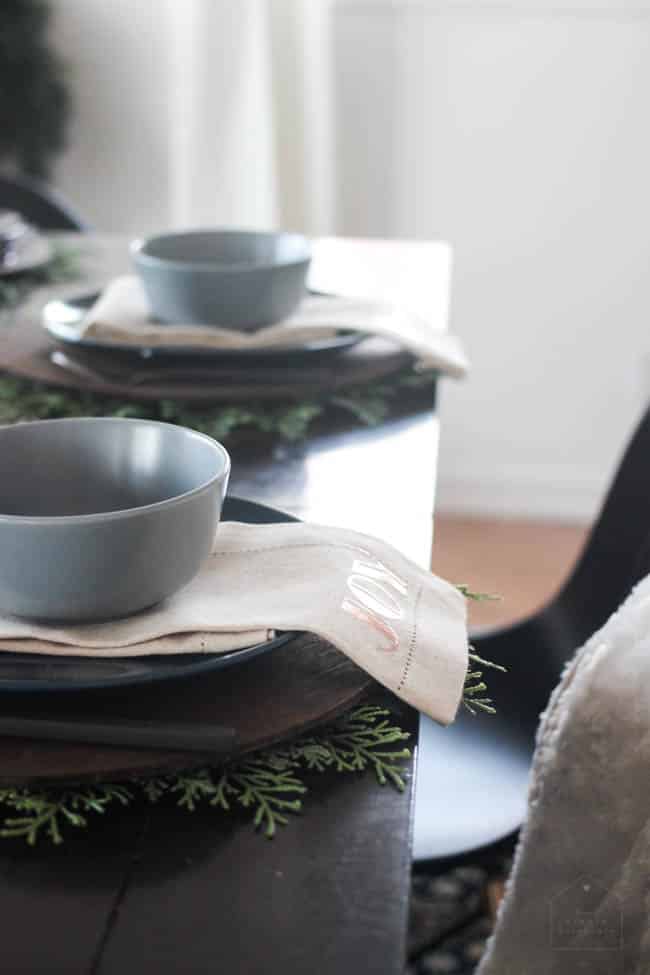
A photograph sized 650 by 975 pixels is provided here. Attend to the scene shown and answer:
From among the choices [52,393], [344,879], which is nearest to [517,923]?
[344,879]

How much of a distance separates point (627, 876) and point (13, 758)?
11.9 inches

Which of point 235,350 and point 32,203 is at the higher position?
point 235,350

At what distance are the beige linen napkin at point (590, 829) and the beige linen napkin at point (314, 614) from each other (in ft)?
0.21

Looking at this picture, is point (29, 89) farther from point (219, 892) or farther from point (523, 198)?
point (219, 892)

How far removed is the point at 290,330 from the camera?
3.43 feet

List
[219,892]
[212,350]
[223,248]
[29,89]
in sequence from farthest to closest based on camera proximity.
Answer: [29,89] < [223,248] < [212,350] < [219,892]

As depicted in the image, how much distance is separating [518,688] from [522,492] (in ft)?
5.47

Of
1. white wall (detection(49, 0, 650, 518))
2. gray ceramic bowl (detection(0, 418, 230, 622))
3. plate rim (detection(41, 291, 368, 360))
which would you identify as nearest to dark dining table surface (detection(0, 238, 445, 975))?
gray ceramic bowl (detection(0, 418, 230, 622))

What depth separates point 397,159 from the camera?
8.75 feet

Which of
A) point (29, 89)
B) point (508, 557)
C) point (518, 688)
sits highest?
point (29, 89)

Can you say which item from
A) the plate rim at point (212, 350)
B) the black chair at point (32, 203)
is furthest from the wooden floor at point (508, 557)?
the plate rim at point (212, 350)

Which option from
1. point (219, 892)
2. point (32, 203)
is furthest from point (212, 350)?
point (32, 203)

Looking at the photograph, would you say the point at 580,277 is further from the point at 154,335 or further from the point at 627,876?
the point at 627,876

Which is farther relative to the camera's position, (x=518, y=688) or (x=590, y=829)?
(x=518, y=688)
